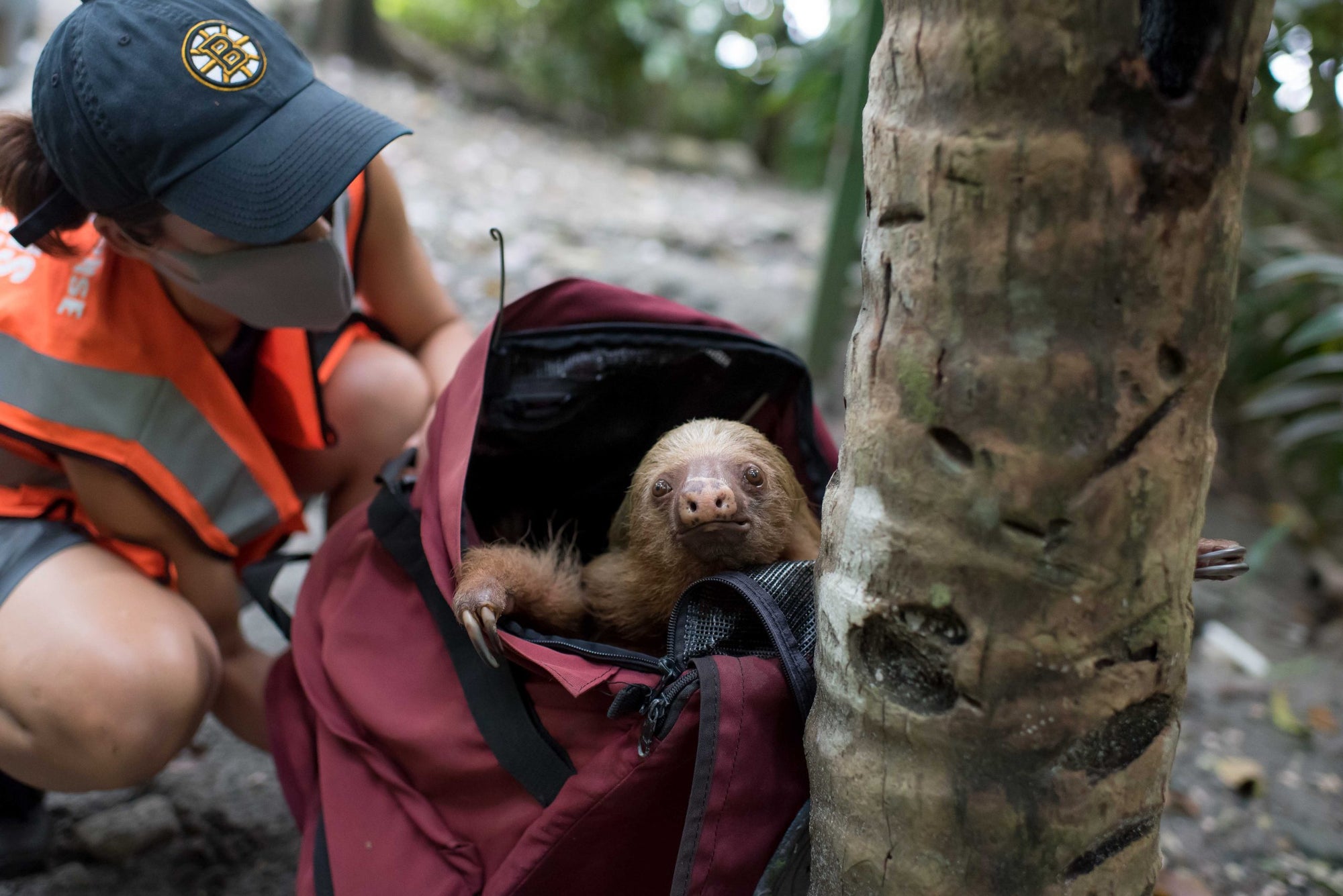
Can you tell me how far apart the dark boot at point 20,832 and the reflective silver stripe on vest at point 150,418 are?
677 millimetres

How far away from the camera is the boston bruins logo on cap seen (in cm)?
172

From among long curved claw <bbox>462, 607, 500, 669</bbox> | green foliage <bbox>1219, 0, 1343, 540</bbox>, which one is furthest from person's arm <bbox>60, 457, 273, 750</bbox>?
green foliage <bbox>1219, 0, 1343, 540</bbox>

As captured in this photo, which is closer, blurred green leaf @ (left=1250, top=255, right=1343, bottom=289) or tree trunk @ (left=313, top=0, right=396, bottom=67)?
blurred green leaf @ (left=1250, top=255, right=1343, bottom=289)

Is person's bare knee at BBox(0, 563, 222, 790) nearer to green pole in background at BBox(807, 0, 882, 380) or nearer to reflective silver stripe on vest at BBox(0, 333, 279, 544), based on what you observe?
reflective silver stripe on vest at BBox(0, 333, 279, 544)

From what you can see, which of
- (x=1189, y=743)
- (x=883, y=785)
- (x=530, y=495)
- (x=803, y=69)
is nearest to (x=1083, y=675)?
Result: (x=883, y=785)

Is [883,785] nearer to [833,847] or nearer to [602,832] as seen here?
[833,847]

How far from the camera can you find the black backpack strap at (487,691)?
153 centimetres

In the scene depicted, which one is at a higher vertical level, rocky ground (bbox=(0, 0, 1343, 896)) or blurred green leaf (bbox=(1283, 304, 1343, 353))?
blurred green leaf (bbox=(1283, 304, 1343, 353))

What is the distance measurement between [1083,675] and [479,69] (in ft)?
36.0

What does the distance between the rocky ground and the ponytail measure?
4.40 ft

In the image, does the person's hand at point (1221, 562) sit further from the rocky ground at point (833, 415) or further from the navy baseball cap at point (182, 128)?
the navy baseball cap at point (182, 128)

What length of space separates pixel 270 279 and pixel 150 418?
1.21 feet

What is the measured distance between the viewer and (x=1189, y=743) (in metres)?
2.87

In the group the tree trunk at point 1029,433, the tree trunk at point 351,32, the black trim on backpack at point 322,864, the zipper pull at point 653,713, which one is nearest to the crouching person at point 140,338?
the black trim on backpack at point 322,864
